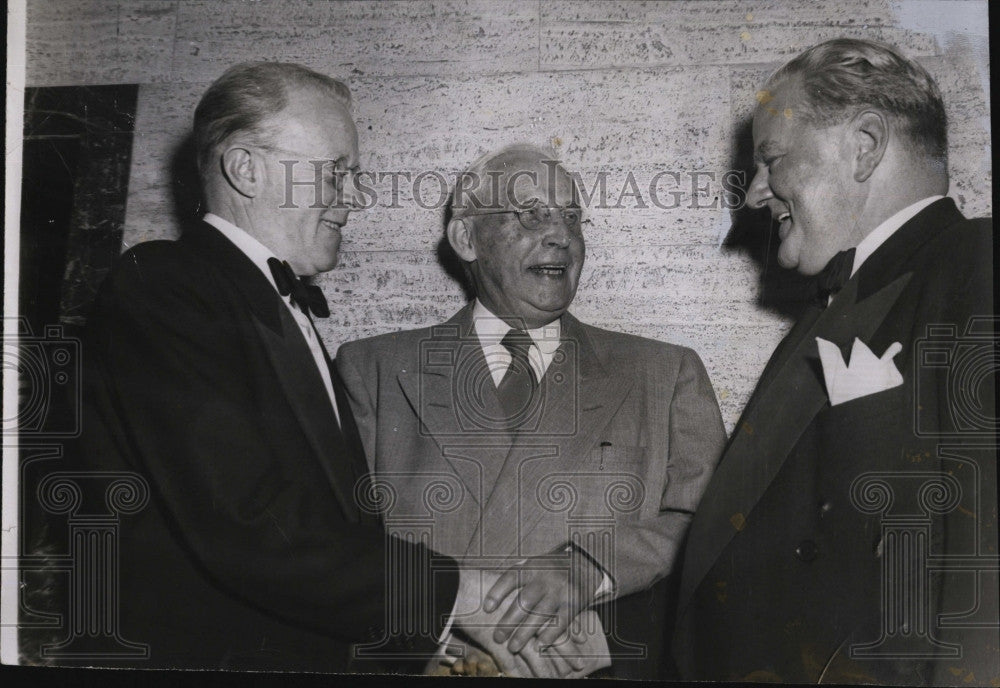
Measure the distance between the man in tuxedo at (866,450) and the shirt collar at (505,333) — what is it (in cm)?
60

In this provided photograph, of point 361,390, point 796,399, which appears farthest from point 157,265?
point 796,399

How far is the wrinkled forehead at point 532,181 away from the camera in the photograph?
3068mm

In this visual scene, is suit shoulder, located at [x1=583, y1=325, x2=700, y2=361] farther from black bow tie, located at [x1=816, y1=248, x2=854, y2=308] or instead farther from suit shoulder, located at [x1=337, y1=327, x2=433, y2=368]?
suit shoulder, located at [x1=337, y1=327, x2=433, y2=368]

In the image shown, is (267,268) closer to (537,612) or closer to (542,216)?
(542,216)

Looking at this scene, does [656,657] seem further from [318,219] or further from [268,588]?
[318,219]

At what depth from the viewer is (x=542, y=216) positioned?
3.06 metres

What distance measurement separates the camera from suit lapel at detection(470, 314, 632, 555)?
302 cm

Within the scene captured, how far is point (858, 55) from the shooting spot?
304 cm

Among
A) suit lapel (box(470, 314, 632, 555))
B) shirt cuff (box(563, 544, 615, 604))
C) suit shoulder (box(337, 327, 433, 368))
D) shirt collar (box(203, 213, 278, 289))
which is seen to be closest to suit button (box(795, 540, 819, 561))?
shirt cuff (box(563, 544, 615, 604))

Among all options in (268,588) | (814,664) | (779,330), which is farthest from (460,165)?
(814,664)

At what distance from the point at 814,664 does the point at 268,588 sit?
158 cm

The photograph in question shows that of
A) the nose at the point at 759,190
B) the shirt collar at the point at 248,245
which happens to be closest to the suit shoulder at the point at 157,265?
the shirt collar at the point at 248,245

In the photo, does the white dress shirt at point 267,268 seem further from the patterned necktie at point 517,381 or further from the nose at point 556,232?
the nose at point 556,232

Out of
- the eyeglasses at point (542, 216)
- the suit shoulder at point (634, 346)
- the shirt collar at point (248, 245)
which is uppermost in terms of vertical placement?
the eyeglasses at point (542, 216)
